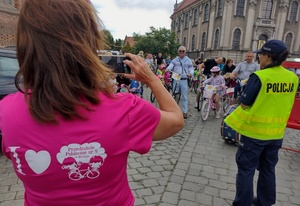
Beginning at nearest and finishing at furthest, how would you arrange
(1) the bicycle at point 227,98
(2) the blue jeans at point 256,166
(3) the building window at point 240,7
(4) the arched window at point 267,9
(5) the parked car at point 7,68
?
1. (2) the blue jeans at point 256,166
2. (5) the parked car at point 7,68
3. (1) the bicycle at point 227,98
4. (3) the building window at point 240,7
5. (4) the arched window at point 267,9

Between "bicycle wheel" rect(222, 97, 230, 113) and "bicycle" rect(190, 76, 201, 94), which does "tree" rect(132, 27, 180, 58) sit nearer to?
"bicycle" rect(190, 76, 201, 94)

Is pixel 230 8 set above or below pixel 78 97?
above

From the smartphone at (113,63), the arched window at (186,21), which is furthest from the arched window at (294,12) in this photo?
the smartphone at (113,63)

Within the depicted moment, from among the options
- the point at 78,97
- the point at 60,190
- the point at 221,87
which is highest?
→ the point at 78,97

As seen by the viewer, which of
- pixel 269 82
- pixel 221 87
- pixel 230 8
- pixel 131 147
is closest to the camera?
pixel 131 147

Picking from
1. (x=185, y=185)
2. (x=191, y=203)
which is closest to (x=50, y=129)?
(x=191, y=203)

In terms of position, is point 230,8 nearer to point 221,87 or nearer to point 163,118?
point 221,87

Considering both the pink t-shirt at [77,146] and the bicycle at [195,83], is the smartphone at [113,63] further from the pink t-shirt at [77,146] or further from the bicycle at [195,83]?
the bicycle at [195,83]

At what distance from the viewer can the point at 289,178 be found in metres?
3.98

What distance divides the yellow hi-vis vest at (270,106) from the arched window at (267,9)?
148 feet

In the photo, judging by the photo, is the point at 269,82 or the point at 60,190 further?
the point at 269,82

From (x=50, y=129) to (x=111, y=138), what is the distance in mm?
233

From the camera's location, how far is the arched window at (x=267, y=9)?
4072 cm

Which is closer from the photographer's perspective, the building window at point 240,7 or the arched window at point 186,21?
the building window at point 240,7
